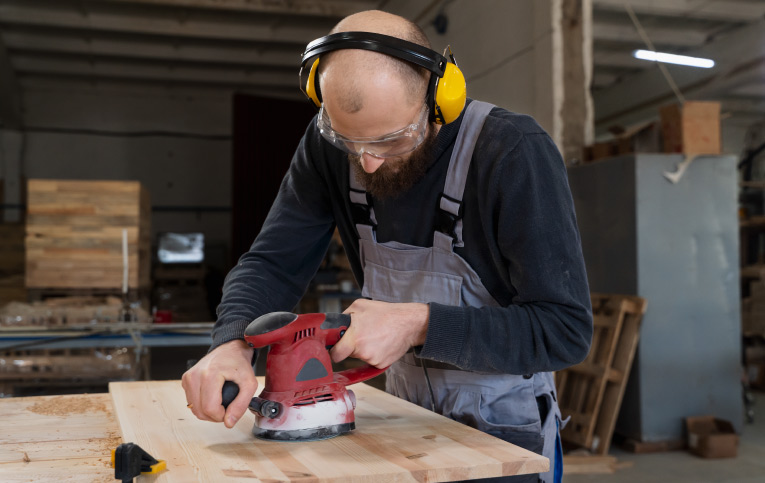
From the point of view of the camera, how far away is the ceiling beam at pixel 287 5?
9297 millimetres

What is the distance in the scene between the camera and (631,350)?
562cm

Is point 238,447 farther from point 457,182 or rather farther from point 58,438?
point 457,182

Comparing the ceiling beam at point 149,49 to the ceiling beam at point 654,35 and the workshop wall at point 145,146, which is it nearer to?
the workshop wall at point 145,146

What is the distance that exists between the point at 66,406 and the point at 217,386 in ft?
2.87

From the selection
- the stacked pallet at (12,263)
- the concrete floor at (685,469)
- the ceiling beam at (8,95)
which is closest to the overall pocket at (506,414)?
the concrete floor at (685,469)

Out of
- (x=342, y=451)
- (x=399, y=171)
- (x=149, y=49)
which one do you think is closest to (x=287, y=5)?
(x=149, y=49)

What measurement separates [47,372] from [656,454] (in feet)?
15.5

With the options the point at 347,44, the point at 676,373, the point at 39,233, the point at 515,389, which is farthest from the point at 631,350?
the point at 39,233

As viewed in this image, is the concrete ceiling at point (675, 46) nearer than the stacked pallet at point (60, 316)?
No

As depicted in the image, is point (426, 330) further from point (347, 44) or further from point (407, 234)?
point (347, 44)

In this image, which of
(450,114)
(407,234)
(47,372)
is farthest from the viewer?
(47,372)

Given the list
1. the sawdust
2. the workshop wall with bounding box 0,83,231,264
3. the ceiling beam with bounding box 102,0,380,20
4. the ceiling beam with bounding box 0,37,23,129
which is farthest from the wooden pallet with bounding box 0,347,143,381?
the workshop wall with bounding box 0,83,231,264

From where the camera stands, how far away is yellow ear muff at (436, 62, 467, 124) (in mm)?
1727

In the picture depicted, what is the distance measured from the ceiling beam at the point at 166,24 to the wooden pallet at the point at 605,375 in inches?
286
